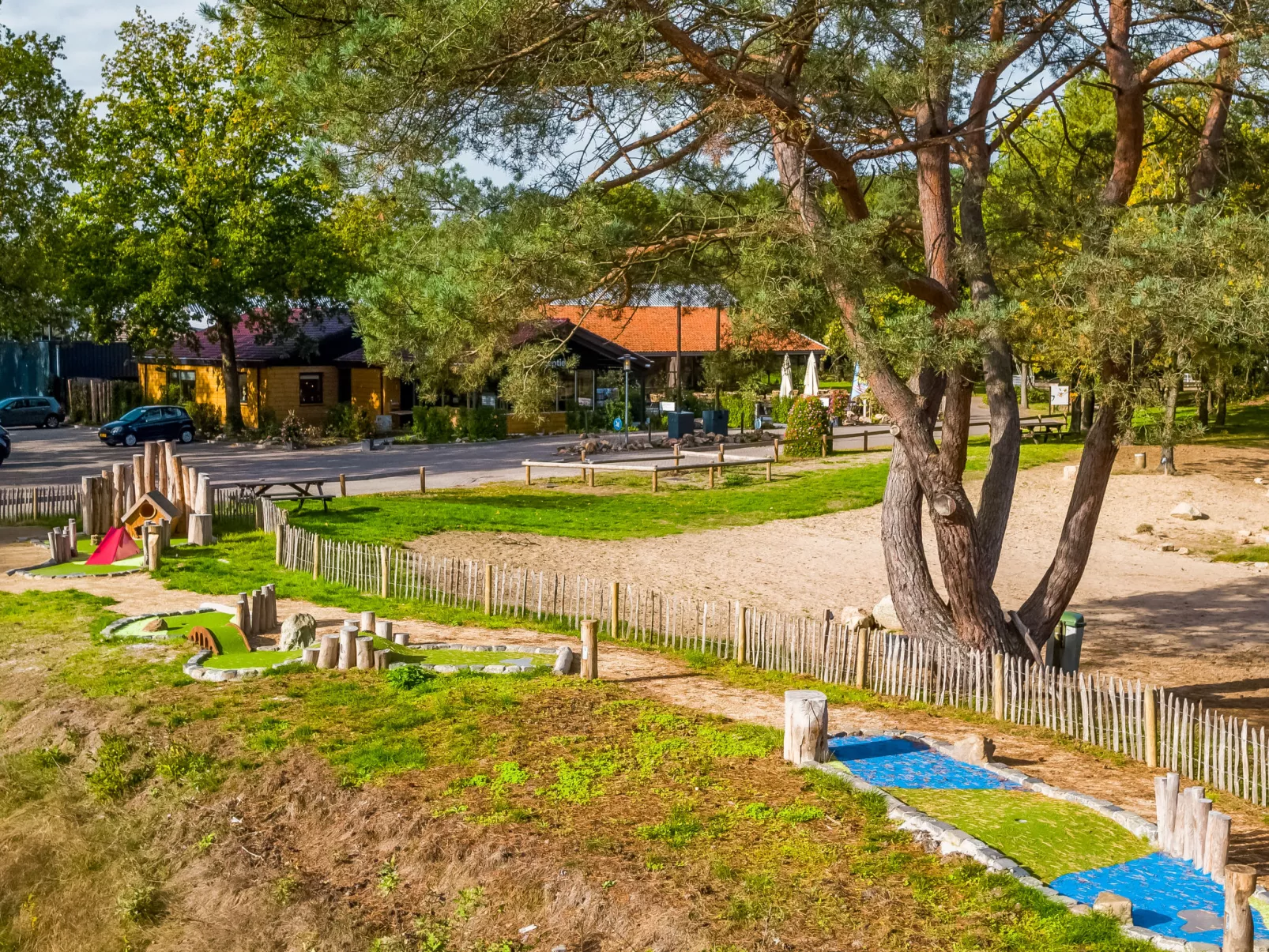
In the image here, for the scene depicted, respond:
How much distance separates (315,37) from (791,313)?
6120 mm

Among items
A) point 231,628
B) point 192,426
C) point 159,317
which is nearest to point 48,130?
point 159,317

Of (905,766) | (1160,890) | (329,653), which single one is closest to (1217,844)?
(1160,890)

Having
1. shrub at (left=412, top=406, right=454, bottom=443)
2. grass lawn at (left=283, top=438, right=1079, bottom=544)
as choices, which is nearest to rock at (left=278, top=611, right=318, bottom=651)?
grass lawn at (left=283, top=438, right=1079, bottom=544)

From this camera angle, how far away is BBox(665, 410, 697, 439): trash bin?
41.6 meters

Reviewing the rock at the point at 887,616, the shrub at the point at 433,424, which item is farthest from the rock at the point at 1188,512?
the shrub at the point at 433,424

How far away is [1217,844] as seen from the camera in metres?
8.35

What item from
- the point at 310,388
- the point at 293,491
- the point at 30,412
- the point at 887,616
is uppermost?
the point at 310,388

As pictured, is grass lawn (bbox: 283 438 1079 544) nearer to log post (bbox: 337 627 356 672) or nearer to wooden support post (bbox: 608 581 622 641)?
wooden support post (bbox: 608 581 622 641)

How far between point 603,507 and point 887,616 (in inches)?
433

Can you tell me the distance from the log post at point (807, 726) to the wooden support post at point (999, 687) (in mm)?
3184

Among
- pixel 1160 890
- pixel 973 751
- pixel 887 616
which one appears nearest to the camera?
pixel 1160 890

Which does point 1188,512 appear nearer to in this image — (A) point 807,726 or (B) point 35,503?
(A) point 807,726

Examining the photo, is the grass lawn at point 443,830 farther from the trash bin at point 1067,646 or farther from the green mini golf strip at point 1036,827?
the trash bin at point 1067,646

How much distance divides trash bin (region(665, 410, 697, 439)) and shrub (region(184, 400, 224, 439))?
54.0ft
